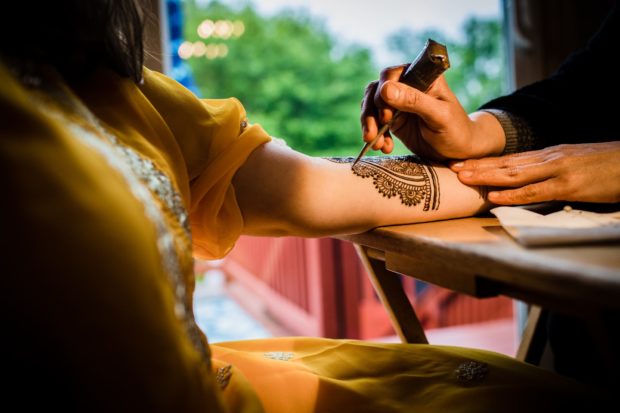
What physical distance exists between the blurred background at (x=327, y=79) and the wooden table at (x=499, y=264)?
6.44 ft

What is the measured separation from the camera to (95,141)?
42 centimetres

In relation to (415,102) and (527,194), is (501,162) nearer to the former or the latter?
(527,194)

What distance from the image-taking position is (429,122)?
2.64ft

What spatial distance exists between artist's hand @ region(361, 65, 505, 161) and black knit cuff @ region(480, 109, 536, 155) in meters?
0.02

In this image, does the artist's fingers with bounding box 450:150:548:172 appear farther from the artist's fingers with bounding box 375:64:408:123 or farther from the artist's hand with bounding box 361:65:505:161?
the artist's fingers with bounding box 375:64:408:123

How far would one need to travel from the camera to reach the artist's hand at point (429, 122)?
30.8 inches

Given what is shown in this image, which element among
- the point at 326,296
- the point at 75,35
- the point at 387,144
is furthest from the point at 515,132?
the point at 326,296

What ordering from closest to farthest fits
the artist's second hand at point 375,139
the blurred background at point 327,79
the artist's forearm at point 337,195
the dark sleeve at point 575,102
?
1. the artist's forearm at point 337,195
2. the artist's second hand at point 375,139
3. the dark sleeve at point 575,102
4. the blurred background at point 327,79

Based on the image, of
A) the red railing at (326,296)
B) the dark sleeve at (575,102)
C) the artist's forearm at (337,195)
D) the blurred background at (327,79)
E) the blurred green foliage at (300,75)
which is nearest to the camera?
the artist's forearm at (337,195)

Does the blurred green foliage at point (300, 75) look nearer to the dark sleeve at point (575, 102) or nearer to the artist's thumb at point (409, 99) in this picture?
the dark sleeve at point (575, 102)

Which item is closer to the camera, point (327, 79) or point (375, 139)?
point (375, 139)

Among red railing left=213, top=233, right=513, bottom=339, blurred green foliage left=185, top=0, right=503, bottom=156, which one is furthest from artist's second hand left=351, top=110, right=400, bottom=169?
blurred green foliage left=185, top=0, right=503, bottom=156

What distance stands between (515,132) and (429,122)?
0.24 m

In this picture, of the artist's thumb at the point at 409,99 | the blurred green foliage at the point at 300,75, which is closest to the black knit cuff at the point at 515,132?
the artist's thumb at the point at 409,99
